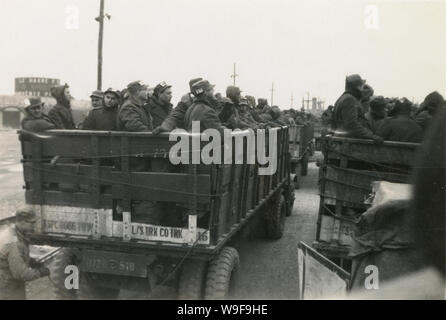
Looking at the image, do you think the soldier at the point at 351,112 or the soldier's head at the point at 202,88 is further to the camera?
the soldier at the point at 351,112

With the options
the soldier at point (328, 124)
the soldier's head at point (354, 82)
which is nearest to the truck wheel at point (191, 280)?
the soldier at point (328, 124)

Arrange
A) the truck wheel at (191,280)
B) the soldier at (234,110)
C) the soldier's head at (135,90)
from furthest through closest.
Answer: the soldier at (234,110) → the soldier's head at (135,90) → the truck wheel at (191,280)

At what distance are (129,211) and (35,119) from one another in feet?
4.96

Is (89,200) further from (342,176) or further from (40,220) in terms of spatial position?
(342,176)

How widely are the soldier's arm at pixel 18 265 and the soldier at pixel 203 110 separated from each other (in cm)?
211

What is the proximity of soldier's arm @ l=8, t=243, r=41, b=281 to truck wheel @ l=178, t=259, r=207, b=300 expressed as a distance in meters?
1.42

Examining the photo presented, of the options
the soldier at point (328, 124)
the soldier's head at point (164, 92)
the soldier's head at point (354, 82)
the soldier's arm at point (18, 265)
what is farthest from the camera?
the soldier's head at point (164, 92)

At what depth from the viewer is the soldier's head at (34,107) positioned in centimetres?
495

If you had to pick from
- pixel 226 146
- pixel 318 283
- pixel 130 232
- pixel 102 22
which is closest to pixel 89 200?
pixel 130 232

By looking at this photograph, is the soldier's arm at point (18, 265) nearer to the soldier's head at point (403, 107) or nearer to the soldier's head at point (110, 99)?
the soldier's head at point (110, 99)

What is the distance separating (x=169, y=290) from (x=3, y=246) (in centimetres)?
169

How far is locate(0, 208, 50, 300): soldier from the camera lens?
14.0 ft

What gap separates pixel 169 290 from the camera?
4812mm

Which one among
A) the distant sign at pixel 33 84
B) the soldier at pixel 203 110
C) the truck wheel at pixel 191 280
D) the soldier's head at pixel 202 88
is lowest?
the truck wheel at pixel 191 280
